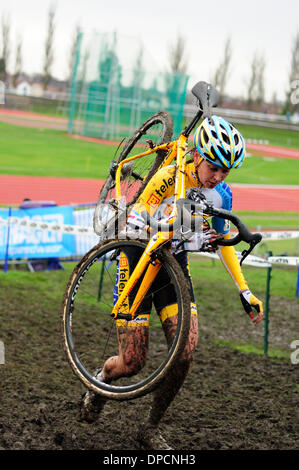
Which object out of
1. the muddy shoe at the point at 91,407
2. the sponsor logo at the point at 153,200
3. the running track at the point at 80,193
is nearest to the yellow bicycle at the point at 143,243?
the sponsor logo at the point at 153,200

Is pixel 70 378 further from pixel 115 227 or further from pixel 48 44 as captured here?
pixel 48 44

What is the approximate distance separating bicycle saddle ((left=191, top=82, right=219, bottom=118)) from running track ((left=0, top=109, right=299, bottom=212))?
1688cm

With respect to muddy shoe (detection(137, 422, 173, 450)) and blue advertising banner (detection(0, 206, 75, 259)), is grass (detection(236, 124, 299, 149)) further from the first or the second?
muddy shoe (detection(137, 422, 173, 450))

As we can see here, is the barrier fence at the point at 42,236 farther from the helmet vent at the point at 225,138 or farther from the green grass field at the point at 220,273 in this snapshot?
the helmet vent at the point at 225,138

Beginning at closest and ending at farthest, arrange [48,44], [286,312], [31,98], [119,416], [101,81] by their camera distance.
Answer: [119,416]
[286,312]
[101,81]
[31,98]
[48,44]

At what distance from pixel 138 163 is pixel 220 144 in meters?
1.45

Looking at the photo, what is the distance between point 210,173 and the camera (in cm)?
485

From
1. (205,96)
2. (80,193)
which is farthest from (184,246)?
(80,193)

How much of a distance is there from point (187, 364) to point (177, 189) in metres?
1.35

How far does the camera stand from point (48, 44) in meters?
68.8

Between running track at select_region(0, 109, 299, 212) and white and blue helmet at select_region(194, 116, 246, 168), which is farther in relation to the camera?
running track at select_region(0, 109, 299, 212)

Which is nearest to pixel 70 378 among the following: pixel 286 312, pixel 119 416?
pixel 119 416

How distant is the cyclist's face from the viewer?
4820mm

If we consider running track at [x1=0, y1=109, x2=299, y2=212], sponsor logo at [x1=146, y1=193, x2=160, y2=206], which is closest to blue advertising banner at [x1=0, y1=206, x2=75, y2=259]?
sponsor logo at [x1=146, y1=193, x2=160, y2=206]
